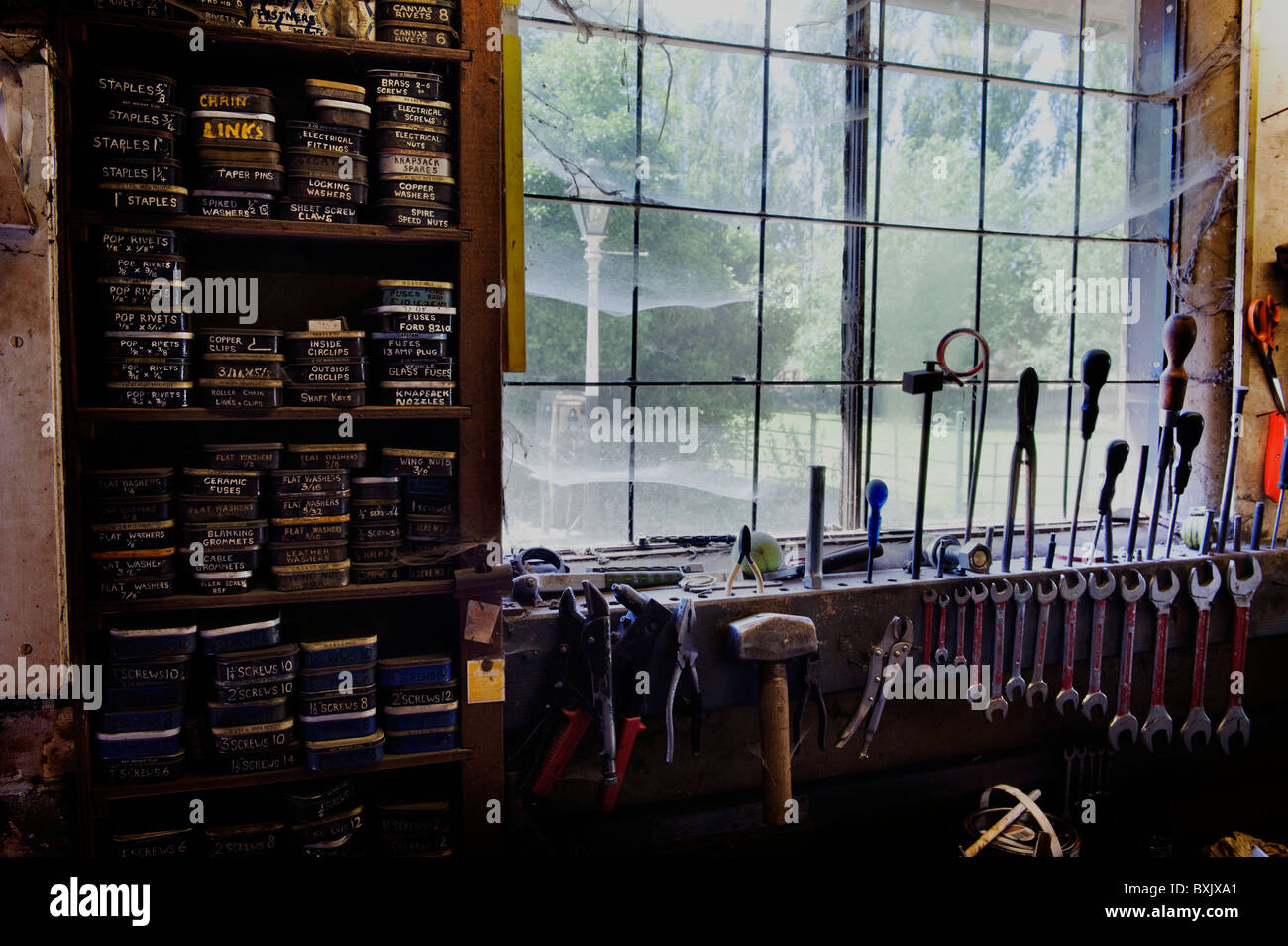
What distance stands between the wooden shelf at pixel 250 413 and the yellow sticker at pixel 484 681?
0.52 meters

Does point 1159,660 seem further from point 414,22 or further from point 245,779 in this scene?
point 414,22

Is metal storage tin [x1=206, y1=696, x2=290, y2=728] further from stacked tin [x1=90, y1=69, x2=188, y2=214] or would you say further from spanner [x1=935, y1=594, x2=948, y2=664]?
spanner [x1=935, y1=594, x2=948, y2=664]

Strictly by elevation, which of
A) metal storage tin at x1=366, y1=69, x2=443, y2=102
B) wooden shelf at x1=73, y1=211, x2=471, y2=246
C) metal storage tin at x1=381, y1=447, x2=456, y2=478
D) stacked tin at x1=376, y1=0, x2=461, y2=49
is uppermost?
stacked tin at x1=376, y1=0, x2=461, y2=49

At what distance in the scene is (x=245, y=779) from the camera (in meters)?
1.72

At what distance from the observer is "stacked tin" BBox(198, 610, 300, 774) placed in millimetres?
1703

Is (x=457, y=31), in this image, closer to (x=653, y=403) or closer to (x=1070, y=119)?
(x=653, y=403)

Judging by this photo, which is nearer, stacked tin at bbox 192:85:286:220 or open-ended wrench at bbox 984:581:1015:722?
stacked tin at bbox 192:85:286:220

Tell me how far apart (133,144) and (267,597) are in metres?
0.88

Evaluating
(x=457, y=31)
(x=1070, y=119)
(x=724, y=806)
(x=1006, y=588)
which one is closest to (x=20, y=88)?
(x=457, y=31)

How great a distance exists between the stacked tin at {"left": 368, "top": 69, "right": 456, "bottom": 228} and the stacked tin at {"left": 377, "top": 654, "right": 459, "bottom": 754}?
2.94 ft

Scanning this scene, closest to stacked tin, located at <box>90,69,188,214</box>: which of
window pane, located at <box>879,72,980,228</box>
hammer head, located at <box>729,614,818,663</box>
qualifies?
hammer head, located at <box>729,614,818,663</box>

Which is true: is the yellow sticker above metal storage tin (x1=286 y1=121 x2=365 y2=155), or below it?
below

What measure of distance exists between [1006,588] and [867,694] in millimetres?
467

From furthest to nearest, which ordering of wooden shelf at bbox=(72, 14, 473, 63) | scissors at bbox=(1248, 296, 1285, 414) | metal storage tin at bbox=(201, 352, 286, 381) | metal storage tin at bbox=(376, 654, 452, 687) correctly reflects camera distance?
scissors at bbox=(1248, 296, 1285, 414)
metal storage tin at bbox=(376, 654, 452, 687)
metal storage tin at bbox=(201, 352, 286, 381)
wooden shelf at bbox=(72, 14, 473, 63)
